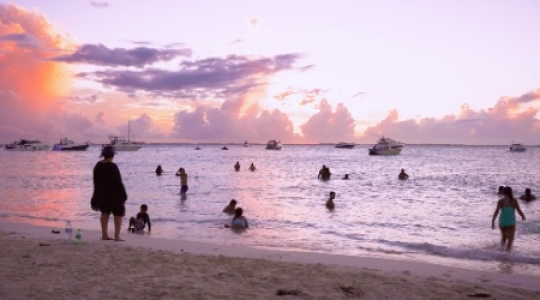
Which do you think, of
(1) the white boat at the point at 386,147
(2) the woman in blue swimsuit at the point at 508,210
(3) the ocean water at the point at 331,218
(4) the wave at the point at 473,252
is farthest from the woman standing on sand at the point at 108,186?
(1) the white boat at the point at 386,147

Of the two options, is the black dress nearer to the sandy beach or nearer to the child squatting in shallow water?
the sandy beach

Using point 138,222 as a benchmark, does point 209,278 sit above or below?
above

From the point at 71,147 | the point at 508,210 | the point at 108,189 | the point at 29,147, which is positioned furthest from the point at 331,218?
the point at 29,147

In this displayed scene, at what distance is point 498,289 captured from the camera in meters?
7.71

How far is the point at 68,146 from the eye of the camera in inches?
5438

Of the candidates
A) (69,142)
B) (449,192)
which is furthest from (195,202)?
(69,142)

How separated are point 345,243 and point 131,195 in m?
18.0

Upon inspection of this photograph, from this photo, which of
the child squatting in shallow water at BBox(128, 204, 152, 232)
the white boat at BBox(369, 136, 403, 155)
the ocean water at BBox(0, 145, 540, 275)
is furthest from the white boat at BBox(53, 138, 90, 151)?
the child squatting in shallow water at BBox(128, 204, 152, 232)

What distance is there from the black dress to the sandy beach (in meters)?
0.86

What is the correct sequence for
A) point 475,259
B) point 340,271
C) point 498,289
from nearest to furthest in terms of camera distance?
point 498,289
point 340,271
point 475,259

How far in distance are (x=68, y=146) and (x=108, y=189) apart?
13987 cm

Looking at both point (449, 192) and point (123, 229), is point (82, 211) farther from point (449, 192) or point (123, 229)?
point (449, 192)

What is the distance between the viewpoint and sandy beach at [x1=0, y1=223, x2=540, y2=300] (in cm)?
655

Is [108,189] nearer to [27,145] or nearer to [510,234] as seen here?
[510,234]
